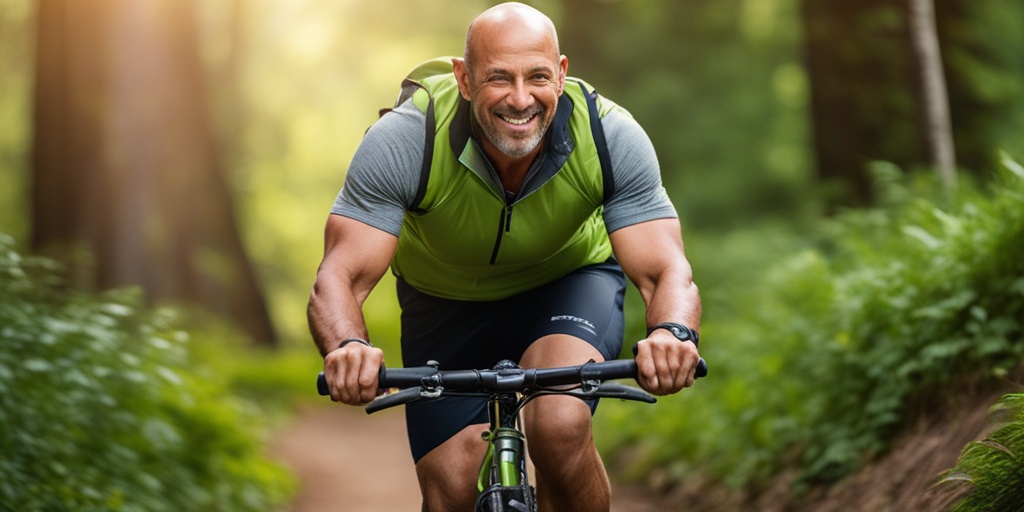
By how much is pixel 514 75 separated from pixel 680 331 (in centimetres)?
94

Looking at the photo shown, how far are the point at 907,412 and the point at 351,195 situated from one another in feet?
10.8

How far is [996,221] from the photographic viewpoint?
5949mm

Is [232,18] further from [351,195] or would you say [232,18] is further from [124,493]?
[351,195]

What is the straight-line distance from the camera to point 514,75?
3770mm

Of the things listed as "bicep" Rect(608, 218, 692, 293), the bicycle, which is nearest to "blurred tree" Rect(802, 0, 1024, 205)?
"bicep" Rect(608, 218, 692, 293)

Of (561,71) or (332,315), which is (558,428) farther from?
(561,71)

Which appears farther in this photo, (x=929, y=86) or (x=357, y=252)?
(x=929, y=86)

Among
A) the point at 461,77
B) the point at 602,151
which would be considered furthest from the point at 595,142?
the point at 461,77

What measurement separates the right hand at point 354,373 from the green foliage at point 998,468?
1.96m

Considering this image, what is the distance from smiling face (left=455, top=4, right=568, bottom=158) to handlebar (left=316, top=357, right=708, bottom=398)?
32.5 inches

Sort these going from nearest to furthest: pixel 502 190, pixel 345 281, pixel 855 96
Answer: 1. pixel 345 281
2. pixel 502 190
3. pixel 855 96

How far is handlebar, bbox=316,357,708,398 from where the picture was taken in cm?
329

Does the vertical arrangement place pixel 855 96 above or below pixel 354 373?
above

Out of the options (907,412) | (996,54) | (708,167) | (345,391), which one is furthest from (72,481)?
(708,167)
